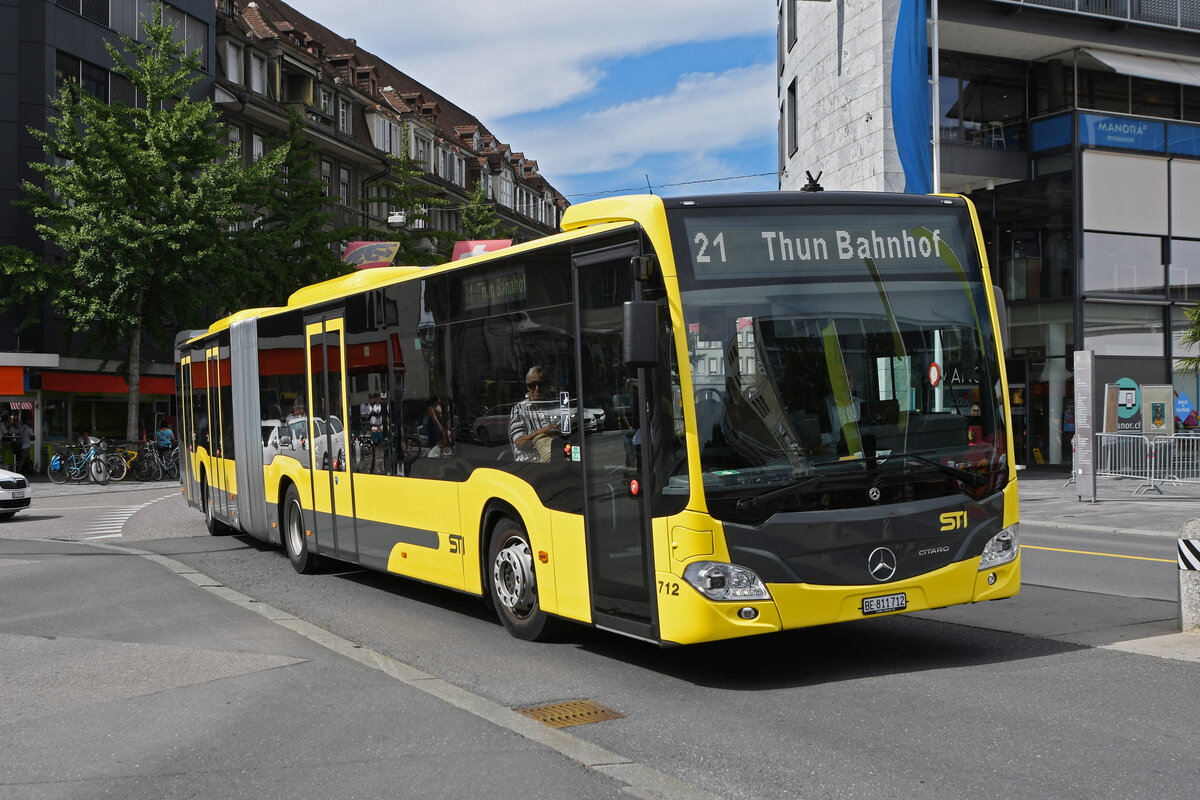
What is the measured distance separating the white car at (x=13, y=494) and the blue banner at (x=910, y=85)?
18.3 m

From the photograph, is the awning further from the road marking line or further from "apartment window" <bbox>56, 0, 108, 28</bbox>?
"apartment window" <bbox>56, 0, 108, 28</bbox>

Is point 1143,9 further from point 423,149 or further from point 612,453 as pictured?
point 423,149

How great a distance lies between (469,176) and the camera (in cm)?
7844

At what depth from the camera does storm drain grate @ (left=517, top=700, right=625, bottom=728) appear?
6.29m

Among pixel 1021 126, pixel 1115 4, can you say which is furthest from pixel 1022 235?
pixel 1115 4

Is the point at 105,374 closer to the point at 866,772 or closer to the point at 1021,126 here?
the point at 1021,126

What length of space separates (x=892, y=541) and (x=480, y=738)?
8.61 feet

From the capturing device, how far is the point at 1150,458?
22.3 meters

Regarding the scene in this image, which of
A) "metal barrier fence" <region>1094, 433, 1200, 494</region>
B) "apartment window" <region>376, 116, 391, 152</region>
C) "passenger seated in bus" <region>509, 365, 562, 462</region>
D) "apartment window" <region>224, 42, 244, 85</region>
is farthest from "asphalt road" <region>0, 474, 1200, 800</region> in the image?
"apartment window" <region>376, 116, 391, 152</region>

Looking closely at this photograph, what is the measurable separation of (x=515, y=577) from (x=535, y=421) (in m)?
1.15

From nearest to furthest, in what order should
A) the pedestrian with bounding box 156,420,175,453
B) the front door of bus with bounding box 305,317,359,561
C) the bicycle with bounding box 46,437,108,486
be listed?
1. the front door of bus with bounding box 305,317,359,561
2. the bicycle with bounding box 46,437,108,486
3. the pedestrian with bounding box 156,420,175,453

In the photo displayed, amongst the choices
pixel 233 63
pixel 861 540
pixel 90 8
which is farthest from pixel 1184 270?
pixel 233 63

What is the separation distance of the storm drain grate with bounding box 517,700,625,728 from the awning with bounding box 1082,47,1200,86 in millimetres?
27416

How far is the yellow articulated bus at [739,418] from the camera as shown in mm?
6809
